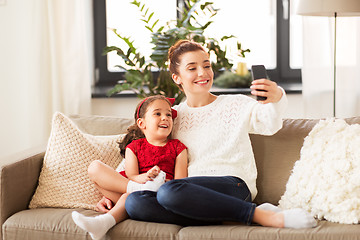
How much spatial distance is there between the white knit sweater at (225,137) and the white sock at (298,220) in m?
0.31

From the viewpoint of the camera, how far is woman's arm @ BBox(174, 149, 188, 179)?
7.39 ft

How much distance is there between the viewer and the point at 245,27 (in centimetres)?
379

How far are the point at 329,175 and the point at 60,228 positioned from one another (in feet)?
3.40

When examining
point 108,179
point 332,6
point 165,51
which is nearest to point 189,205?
point 108,179

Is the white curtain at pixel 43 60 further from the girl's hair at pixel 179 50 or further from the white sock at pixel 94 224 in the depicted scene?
the white sock at pixel 94 224

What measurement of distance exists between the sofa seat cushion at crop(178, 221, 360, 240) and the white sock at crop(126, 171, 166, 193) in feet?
0.82

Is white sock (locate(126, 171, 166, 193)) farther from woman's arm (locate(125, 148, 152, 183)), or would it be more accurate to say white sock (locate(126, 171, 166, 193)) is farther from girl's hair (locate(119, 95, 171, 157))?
girl's hair (locate(119, 95, 171, 157))

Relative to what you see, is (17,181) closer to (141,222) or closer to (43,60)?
(141,222)

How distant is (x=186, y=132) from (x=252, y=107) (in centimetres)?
32

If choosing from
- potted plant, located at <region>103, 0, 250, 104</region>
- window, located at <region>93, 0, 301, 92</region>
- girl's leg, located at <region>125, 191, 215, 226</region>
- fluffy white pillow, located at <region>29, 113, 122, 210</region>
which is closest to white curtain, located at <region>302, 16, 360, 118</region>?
window, located at <region>93, 0, 301, 92</region>

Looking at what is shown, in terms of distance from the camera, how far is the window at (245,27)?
3746mm

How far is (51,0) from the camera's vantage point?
3.48 metres

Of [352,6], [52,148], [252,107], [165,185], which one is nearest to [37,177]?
[52,148]

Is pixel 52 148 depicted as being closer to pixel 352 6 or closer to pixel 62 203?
pixel 62 203
